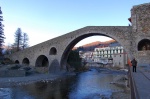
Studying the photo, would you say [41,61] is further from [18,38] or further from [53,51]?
[18,38]

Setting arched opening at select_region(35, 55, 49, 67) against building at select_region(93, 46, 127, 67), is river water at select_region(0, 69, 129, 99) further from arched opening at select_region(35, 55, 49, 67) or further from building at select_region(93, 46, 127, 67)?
building at select_region(93, 46, 127, 67)

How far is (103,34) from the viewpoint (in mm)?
26734

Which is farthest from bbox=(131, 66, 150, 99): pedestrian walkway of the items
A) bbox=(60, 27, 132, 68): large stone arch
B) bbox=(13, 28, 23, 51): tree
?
bbox=(13, 28, 23, 51): tree

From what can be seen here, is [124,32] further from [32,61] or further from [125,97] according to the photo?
[32,61]

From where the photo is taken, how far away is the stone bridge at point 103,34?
20391 mm

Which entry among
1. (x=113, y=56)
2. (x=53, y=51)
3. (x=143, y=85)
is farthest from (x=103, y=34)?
(x=113, y=56)

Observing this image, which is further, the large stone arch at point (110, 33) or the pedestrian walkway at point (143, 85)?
the large stone arch at point (110, 33)

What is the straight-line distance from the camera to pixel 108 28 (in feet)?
84.3

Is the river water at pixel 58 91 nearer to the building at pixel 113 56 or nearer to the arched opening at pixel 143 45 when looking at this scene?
the arched opening at pixel 143 45

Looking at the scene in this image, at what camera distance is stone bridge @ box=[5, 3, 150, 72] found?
20.4 metres

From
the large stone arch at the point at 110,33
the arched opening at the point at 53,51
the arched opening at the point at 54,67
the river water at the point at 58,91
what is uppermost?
the large stone arch at the point at 110,33

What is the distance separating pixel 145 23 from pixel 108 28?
6132 millimetres

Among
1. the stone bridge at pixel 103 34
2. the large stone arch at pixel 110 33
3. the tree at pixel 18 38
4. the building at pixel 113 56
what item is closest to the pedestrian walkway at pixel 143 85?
the stone bridge at pixel 103 34

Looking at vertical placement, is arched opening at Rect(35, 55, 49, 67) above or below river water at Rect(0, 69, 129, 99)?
above
